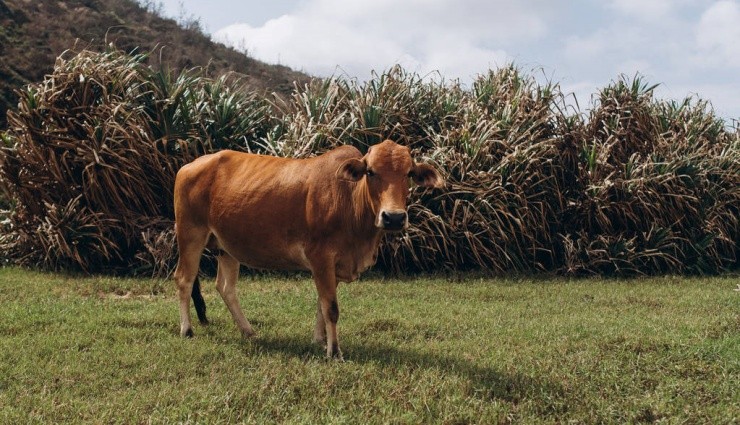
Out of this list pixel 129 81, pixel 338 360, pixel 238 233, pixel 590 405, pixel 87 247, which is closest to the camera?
pixel 590 405

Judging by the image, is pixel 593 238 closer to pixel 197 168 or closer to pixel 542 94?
pixel 542 94

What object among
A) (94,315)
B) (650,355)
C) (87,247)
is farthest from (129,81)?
(650,355)

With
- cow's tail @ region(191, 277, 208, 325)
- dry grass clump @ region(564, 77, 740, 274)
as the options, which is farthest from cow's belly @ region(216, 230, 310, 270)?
dry grass clump @ region(564, 77, 740, 274)

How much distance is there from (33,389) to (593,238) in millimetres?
8468

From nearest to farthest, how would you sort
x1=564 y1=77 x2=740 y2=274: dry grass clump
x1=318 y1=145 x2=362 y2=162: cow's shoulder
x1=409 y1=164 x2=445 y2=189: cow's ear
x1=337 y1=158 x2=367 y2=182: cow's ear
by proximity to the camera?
x1=337 y1=158 x2=367 y2=182: cow's ear → x1=409 y1=164 x2=445 y2=189: cow's ear → x1=318 y1=145 x2=362 y2=162: cow's shoulder → x1=564 y1=77 x2=740 y2=274: dry grass clump

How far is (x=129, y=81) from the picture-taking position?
10.3 metres

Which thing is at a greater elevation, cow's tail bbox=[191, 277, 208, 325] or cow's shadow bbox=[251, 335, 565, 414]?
cow's shadow bbox=[251, 335, 565, 414]

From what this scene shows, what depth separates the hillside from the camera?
2444 cm

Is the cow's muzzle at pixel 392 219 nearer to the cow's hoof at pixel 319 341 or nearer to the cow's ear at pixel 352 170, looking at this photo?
the cow's ear at pixel 352 170

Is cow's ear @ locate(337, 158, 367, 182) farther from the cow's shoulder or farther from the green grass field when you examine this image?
the green grass field

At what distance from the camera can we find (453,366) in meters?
5.08

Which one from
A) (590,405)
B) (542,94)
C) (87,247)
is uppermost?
(542,94)

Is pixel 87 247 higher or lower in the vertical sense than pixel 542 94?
lower

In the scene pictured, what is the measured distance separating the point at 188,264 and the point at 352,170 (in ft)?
6.31
